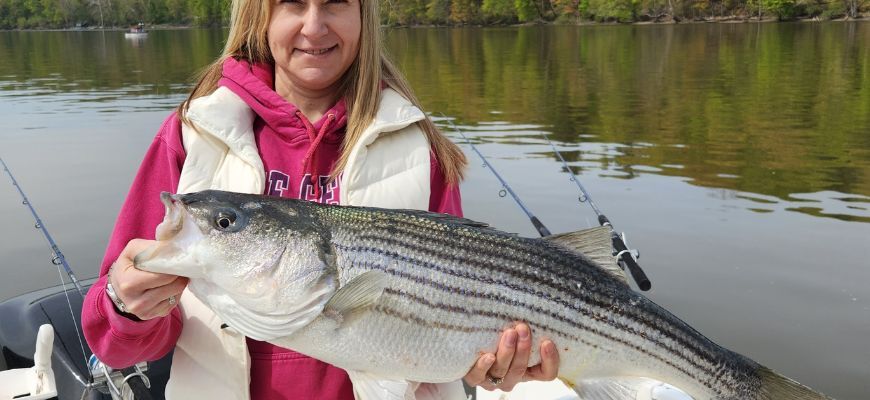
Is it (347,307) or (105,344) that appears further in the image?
(105,344)

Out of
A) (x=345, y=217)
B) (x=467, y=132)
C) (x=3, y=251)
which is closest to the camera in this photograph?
(x=345, y=217)

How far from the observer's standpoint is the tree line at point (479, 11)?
87.2 meters

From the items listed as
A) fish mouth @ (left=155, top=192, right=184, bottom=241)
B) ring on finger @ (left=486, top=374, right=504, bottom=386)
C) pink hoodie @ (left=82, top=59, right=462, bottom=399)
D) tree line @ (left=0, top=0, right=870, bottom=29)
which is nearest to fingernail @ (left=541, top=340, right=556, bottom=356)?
ring on finger @ (left=486, top=374, right=504, bottom=386)

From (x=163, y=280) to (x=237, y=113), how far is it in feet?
2.89

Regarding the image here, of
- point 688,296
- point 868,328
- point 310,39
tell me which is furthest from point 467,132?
point 310,39

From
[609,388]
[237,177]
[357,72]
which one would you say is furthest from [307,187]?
[609,388]

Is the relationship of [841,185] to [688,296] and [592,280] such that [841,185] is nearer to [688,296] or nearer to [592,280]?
[688,296]

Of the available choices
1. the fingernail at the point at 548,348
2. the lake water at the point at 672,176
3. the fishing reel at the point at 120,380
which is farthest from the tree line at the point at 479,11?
the fingernail at the point at 548,348

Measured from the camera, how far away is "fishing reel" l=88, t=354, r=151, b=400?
3732 mm

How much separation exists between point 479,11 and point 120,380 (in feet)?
377

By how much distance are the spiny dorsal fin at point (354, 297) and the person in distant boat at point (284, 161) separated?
0.49 m

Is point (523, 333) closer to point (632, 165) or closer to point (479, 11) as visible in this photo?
point (632, 165)

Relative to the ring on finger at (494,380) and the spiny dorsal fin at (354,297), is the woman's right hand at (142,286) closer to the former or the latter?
the spiny dorsal fin at (354,297)

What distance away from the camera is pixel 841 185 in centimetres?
1312
